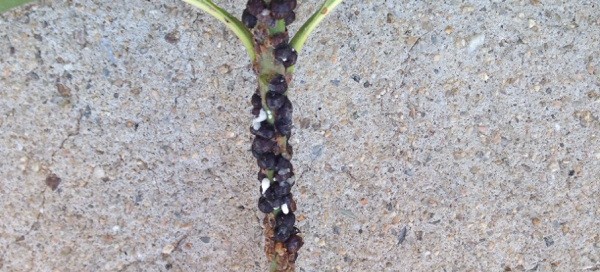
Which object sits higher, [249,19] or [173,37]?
[173,37]

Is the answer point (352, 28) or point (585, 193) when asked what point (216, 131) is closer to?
point (352, 28)

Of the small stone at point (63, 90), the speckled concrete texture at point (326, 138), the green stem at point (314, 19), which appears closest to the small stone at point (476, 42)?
the speckled concrete texture at point (326, 138)

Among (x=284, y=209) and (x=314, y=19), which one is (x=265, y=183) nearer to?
(x=284, y=209)

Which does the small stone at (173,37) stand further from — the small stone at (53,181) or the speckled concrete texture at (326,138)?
the small stone at (53,181)

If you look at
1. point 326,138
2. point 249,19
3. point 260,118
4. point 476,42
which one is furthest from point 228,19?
point 476,42

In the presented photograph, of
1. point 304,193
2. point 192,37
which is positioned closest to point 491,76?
point 304,193

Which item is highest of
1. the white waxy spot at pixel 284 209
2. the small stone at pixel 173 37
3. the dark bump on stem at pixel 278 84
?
the small stone at pixel 173 37

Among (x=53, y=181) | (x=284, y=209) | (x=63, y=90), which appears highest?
(x=63, y=90)
